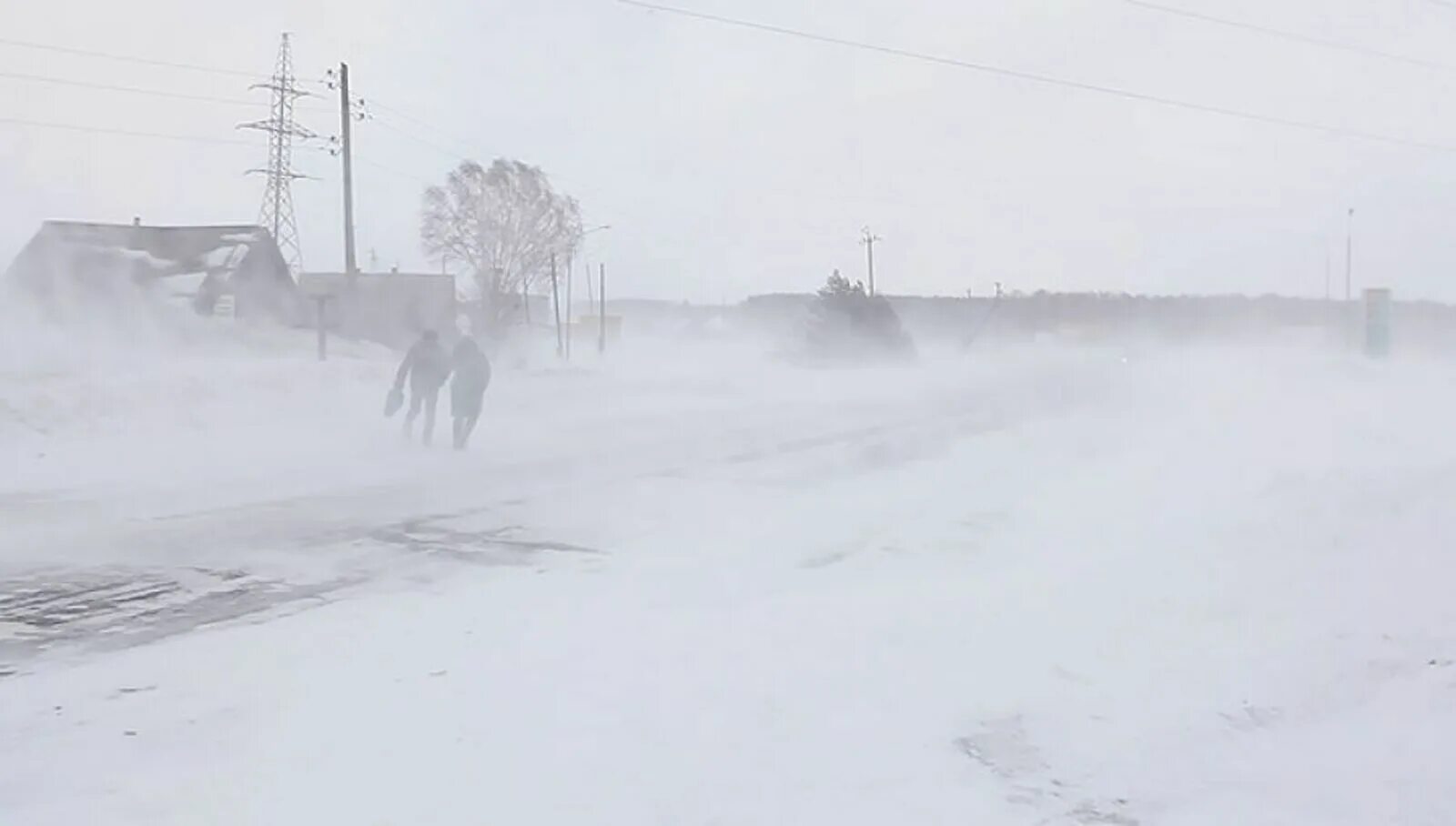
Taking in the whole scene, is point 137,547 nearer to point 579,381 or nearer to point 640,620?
point 640,620

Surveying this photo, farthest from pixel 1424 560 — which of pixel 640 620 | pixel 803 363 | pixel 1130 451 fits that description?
pixel 803 363

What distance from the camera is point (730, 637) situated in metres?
7.53

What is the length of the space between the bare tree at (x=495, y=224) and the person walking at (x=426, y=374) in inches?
1942

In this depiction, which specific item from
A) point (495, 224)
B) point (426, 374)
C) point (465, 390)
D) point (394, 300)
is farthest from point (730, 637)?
point (495, 224)

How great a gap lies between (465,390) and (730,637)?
39.4ft

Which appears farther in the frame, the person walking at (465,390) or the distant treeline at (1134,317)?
the distant treeline at (1134,317)

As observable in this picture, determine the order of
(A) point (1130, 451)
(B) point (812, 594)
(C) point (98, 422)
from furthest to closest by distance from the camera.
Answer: (C) point (98, 422) → (A) point (1130, 451) → (B) point (812, 594)

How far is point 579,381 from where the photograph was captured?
129ft

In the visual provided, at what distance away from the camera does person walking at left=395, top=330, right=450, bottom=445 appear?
19125mm

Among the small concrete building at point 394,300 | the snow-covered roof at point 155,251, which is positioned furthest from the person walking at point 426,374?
the snow-covered roof at point 155,251

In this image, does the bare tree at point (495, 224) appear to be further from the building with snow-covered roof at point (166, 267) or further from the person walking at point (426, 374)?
the person walking at point (426, 374)

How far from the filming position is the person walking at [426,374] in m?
19.1

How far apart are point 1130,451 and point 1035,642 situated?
1137 cm

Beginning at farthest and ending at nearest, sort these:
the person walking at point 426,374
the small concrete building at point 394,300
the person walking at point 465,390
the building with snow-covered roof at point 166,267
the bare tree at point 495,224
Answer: the bare tree at point 495,224, the small concrete building at point 394,300, the building with snow-covered roof at point 166,267, the person walking at point 426,374, the person walking at point 465,390
